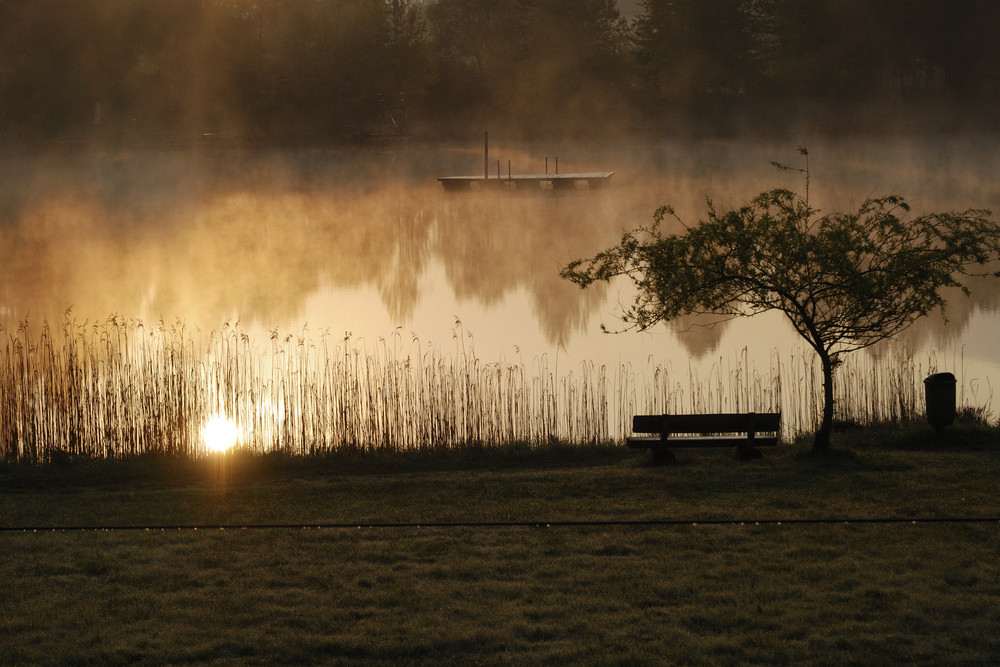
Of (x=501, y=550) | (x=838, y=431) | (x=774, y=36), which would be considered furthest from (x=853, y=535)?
(x=774, y=36)

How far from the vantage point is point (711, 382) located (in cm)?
1559

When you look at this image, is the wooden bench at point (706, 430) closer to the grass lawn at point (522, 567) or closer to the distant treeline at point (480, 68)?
the grass lawn at point (522, 567)

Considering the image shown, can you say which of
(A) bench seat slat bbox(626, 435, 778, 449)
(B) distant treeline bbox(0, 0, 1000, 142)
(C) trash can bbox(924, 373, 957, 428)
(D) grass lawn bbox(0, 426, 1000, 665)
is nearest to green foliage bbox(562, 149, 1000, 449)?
(A) bench seat slat bbox(626, 435, 778, 449)

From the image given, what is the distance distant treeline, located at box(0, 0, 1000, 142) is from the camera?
60.1 meters

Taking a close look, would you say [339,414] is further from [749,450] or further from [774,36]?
[774,36]

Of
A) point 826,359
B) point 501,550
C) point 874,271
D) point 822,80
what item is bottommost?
point 501,550

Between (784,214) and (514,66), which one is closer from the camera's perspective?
(784,214)

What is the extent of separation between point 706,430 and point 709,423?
0.22 ft

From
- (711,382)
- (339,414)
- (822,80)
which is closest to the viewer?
(339,414)

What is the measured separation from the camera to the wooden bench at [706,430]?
10.6 meters

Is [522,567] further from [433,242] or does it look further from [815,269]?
[433,242]

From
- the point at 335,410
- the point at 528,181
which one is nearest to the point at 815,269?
the point at 335,410

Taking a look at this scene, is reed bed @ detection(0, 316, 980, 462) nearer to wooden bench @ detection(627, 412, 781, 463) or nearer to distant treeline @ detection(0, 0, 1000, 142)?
wooden bench @ detection(627, 412, 781, 463)

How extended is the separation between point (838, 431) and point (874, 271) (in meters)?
1.83
